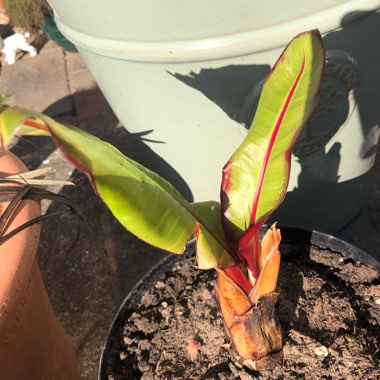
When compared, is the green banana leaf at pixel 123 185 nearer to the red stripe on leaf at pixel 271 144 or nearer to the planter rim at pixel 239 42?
the red stripe on leaf at pixel 271 144

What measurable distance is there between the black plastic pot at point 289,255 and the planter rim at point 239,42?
0.37 m

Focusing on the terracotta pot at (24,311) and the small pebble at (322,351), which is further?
the small pebble at (322,351)

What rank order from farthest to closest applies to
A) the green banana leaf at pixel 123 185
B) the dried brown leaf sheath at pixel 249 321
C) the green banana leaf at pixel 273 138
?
the dried brown leaf sheath at pixel 249 321 → the green banana leaf at pixel 273 138 → the green banana leaf at pixel 123 185

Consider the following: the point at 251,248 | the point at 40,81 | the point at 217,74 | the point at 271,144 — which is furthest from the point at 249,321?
the point at 40,81

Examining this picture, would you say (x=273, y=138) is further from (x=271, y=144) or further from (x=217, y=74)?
(x=217, y=74)

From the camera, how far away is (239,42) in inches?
32.8

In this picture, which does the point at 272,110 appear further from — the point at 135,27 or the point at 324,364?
the point at 324,364

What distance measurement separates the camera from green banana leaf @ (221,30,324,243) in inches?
25.6

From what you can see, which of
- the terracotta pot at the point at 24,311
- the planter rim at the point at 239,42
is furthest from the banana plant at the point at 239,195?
the terracotta pot at the point at 24,311

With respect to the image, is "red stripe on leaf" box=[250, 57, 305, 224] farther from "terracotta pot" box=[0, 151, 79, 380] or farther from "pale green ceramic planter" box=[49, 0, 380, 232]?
→ "terracotta pot" box=[0, 151, 79, 380]

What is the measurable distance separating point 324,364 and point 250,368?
0.13m

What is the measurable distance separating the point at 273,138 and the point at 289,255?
0.44 metres

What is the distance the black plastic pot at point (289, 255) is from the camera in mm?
971

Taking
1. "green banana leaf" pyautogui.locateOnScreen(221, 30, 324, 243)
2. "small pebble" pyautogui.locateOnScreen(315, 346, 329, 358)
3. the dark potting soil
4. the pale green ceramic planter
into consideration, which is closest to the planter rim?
the pale green ceramic planter
